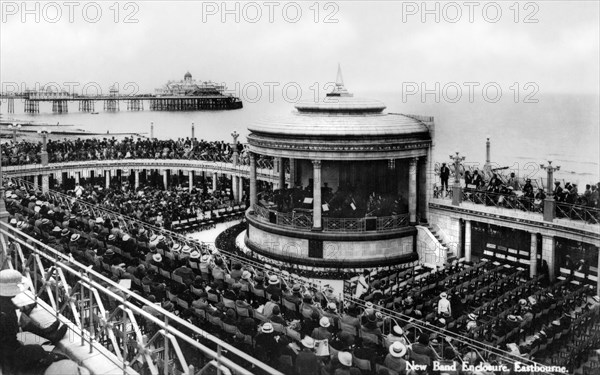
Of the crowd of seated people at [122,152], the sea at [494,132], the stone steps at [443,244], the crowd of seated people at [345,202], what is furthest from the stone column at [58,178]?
the sea at [494,132]

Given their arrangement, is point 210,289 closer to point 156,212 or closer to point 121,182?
point 156,212

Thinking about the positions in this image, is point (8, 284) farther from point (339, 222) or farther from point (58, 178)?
point (58, 178)

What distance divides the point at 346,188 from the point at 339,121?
12.2ft

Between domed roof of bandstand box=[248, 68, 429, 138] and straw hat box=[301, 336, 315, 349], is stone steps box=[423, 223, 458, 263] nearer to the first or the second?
domed roof of bandstand box=[248, 68, 429, 138]

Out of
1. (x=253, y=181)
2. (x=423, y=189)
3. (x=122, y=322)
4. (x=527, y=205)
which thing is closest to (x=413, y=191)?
(x=423, y=189)

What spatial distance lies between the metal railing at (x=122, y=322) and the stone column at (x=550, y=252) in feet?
49.0

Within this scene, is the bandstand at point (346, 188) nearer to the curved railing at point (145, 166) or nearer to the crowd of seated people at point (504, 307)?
the crowd of seated people at point (504, 307)

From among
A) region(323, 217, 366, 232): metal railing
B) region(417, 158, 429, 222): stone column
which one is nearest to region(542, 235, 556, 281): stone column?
region(417, 158, 429, 222): stone column

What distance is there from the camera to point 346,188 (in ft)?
94.6

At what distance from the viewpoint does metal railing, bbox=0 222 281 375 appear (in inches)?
314

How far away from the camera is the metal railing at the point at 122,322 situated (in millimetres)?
7977

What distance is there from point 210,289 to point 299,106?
43.7 feet

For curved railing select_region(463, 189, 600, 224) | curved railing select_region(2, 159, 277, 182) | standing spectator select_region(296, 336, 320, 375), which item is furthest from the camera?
curved railing select_region(2, 159, 277, 182)

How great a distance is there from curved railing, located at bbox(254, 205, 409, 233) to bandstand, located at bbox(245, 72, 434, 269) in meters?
0.04
